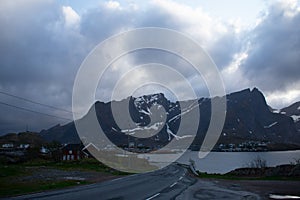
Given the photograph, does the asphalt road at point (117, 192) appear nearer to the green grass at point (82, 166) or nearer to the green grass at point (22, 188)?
the green grass at point (22, 188)

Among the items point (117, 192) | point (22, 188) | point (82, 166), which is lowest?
point (117, 192)

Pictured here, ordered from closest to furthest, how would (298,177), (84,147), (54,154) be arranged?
(298,177) → (54,154) → (84,147)

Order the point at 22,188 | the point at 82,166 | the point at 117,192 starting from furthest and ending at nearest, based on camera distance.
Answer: the point at 82,166 → the point at 22,188 → the point at 117,192

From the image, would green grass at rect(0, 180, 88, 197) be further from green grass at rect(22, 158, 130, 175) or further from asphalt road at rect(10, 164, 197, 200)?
green grass at rect(22, 158, 130, 175)

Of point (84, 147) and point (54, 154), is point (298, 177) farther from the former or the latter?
point (84, 147)

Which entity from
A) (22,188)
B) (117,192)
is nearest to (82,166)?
(22,188)

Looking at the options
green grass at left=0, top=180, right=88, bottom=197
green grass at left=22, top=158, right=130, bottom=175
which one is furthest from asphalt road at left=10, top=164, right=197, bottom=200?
green grass at left=22, top=158, right=130, bottom=175

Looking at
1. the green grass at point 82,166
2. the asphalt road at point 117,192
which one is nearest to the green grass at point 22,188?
the asphalt road at point 117,192

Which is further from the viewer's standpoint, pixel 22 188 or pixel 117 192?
pixel 22 188

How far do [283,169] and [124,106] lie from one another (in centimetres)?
8044

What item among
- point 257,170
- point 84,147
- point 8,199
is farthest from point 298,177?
Result: point 84,147

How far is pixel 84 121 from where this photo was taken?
4604 inches

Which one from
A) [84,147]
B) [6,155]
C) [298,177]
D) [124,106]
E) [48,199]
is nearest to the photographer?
[48,199]

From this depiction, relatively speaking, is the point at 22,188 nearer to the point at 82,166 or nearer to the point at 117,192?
the point at 117,192
